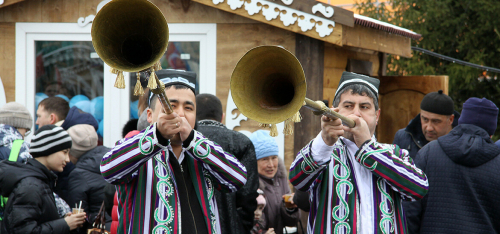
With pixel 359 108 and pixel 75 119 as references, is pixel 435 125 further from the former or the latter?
pixel 75 119

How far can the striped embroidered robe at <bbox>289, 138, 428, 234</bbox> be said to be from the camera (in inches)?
106

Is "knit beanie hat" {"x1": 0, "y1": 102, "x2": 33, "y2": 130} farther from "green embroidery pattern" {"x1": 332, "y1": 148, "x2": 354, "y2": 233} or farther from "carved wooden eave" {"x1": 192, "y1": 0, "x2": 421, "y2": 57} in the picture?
"green embroidery pattern" {"x1": 332, "y1": 148, "x2": 354, "y2": 233}

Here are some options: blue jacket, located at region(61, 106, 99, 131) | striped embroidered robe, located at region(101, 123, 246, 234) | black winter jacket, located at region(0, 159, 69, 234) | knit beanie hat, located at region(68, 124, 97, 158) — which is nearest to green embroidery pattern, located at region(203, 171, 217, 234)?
striped embroidered robe, located at region(101, 123, 246, 234)

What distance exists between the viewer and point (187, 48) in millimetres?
5996

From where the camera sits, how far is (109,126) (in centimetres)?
600

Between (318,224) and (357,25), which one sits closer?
(318,224)

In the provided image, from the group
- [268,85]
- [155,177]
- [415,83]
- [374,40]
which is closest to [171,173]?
[155,177]

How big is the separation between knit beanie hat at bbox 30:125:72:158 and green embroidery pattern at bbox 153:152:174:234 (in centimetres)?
157

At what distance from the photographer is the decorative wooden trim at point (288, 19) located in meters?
5.53

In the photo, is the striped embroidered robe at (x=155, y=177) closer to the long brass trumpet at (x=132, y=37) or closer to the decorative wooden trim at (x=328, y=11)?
the long brass trumpet at (x=132, y=37)

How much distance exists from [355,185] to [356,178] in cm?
4

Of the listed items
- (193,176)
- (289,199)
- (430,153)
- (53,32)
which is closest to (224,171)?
(193,176)

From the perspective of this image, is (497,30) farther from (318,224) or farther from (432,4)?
(318,224)

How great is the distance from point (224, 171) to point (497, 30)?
10.4 metres
